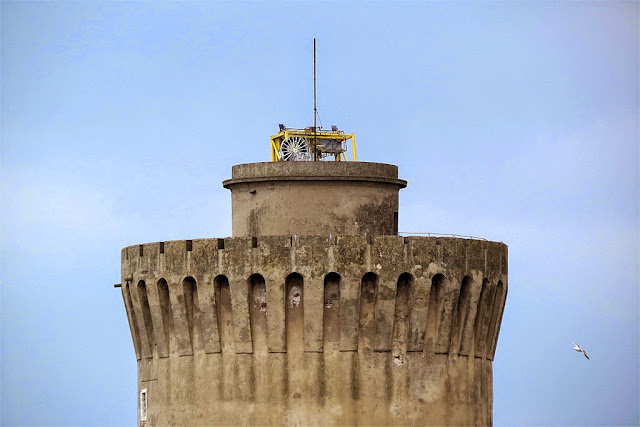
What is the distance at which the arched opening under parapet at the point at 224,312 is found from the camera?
76.6 meters

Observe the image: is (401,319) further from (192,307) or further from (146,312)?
(146,312)

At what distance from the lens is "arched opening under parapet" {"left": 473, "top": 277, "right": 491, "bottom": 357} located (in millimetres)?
77750

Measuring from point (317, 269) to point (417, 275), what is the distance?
2728mm

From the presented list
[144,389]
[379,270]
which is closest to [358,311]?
[379,270]

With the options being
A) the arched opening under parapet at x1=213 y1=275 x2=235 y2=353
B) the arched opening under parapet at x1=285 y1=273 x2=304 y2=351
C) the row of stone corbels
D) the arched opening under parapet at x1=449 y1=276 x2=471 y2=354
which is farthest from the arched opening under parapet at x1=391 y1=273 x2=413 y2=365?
the arched opening under parapet at x1=213 y1=275 x2=235 y2=353

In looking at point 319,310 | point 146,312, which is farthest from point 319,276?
point 146,312

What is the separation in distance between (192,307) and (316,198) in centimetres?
453

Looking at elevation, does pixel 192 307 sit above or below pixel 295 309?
above

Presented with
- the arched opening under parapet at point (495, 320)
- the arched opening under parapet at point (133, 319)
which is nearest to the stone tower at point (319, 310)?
the arched opening under parapet at point (495, 320)

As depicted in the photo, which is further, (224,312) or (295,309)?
(224,312)

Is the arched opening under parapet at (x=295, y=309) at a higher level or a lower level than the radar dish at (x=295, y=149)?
lower

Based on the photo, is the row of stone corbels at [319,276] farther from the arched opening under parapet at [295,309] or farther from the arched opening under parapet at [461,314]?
the arched opening under parapet at [295,309]

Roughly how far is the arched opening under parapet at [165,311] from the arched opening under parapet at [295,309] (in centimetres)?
368

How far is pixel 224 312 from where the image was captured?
76812 millimetres
